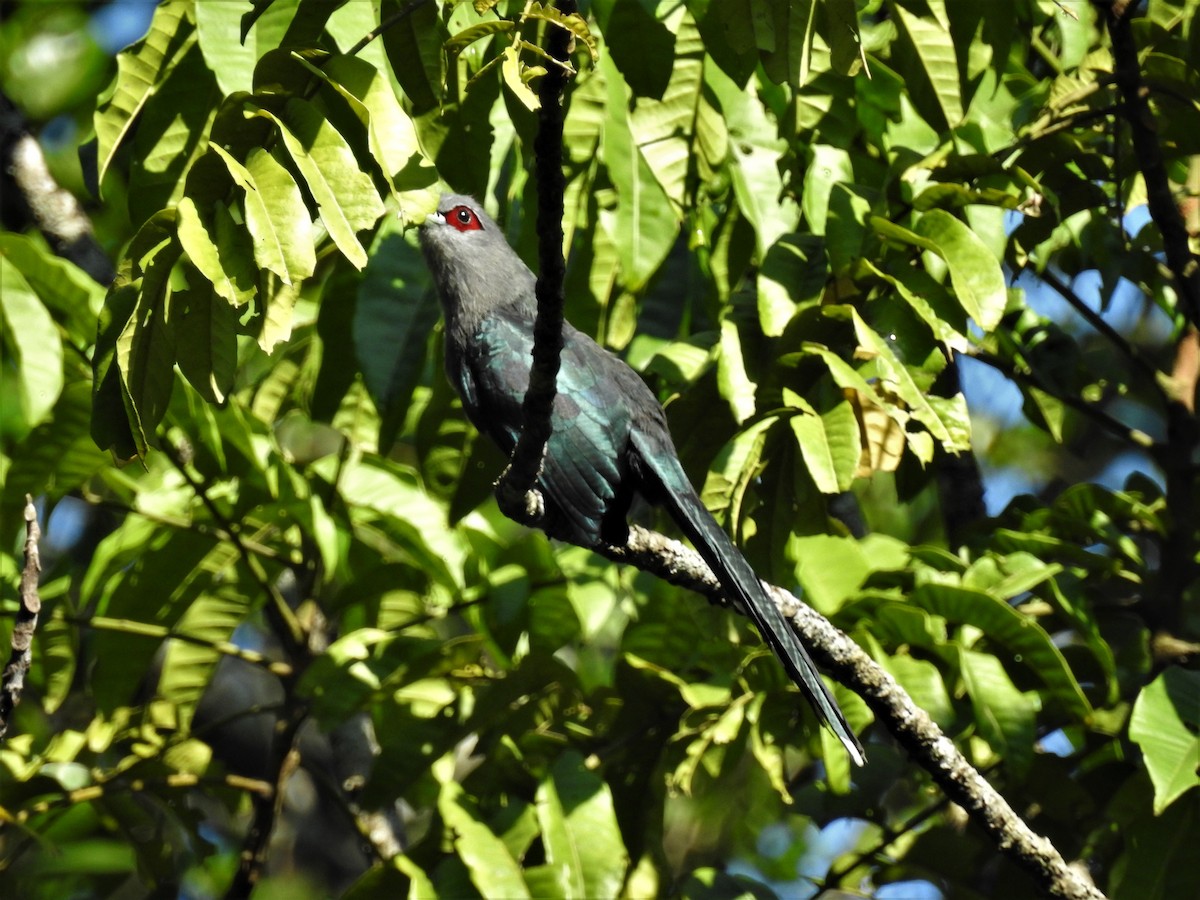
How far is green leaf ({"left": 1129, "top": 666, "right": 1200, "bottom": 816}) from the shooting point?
286cm

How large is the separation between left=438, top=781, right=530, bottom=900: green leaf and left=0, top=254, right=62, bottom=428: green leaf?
146cm

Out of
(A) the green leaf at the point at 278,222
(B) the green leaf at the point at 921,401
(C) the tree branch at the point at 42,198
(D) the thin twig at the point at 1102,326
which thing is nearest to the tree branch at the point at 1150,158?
(D) the thin twig at the point at 1102,326

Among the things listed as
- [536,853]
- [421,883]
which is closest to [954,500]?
[536,853]

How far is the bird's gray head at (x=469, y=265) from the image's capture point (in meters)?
4.20

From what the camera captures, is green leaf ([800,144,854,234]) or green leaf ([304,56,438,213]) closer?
green leaf ([304,56,438,213])

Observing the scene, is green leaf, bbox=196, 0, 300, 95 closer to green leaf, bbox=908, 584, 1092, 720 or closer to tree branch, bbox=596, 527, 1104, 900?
tree branch, bbox=596, 527, 1104, 900

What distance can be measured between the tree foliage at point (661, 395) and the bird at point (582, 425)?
11 cm

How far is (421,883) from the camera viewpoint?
132 inches

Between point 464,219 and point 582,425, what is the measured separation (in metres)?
1.14

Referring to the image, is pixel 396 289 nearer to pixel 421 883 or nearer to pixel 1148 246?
pixel 421 883

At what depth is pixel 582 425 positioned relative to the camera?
3766 millimetres

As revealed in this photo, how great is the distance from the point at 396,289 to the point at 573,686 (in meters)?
1.24

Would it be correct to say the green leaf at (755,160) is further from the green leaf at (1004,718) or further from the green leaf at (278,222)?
the green leaf at (278,222)

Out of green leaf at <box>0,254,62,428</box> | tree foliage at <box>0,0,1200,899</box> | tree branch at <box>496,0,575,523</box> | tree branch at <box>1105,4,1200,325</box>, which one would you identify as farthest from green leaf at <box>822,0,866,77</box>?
green leaf at <box>0,254,62,428</box>
